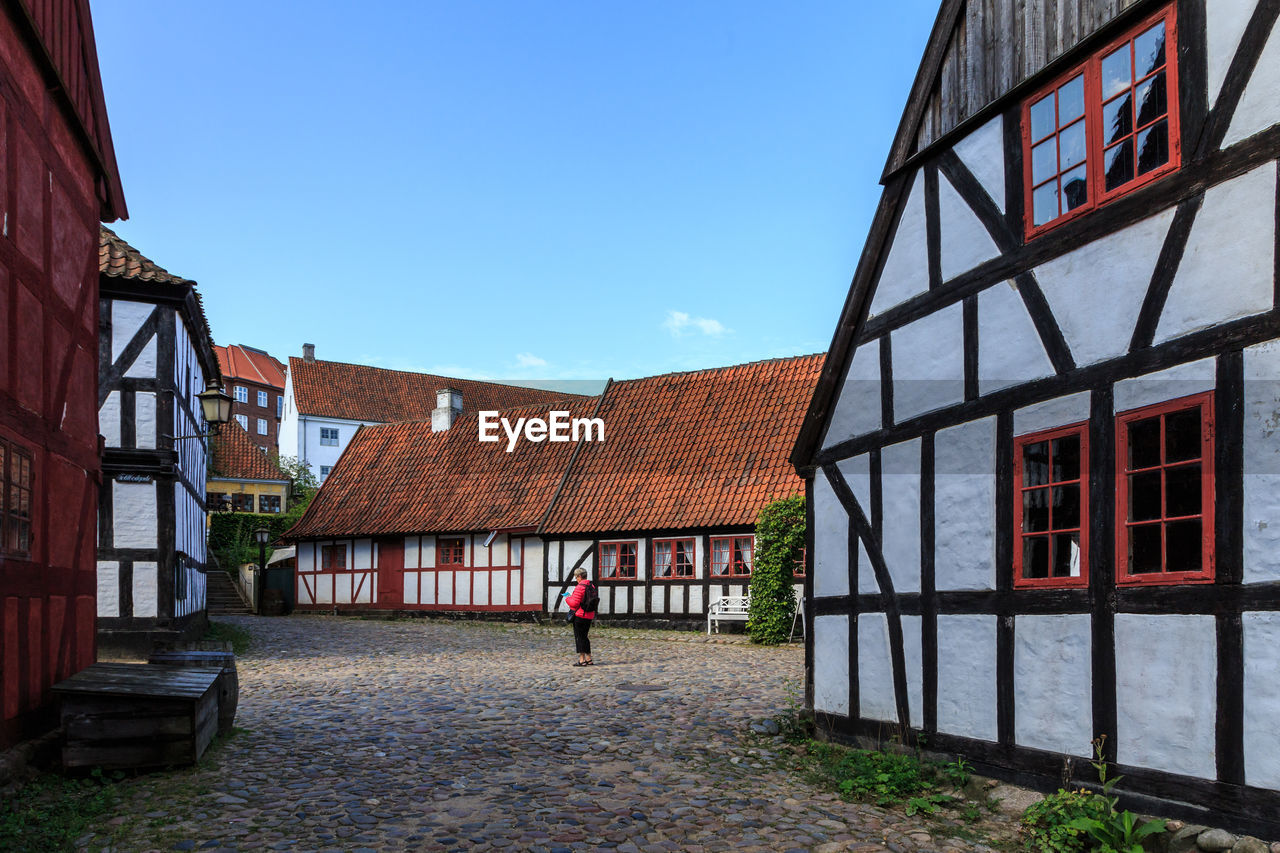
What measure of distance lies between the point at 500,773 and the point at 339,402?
52.0 metres

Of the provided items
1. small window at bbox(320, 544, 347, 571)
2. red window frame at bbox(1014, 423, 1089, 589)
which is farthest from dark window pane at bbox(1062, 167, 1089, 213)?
small window at bbox(320, 544, 347, 571)

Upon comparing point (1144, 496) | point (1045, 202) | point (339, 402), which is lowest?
point (1144, 496)

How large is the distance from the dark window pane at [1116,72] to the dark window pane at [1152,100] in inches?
5.6

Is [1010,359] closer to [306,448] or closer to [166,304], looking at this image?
[166,304]

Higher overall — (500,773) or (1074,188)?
(1074,188)

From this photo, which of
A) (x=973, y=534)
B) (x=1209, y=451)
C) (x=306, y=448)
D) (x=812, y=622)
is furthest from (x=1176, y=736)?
(x=306, y=448)

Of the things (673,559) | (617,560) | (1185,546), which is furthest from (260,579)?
(1185,546)

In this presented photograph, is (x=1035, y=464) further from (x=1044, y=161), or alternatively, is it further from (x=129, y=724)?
(x=129, y=724)

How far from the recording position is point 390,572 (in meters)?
31.1

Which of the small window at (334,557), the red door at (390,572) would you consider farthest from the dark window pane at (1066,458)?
the small window at (334,557)

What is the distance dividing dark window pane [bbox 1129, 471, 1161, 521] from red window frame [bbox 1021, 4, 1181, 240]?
1789 millimetres

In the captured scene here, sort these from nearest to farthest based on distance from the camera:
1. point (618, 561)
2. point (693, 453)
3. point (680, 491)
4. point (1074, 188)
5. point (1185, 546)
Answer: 1. point (1185, 546)
2. point (1074, 188)
3. point (680, 491)
4. point (618, 561)
5. point (693, 453)

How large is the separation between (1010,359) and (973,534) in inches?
52.2

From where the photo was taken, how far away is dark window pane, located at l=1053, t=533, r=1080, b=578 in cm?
711
